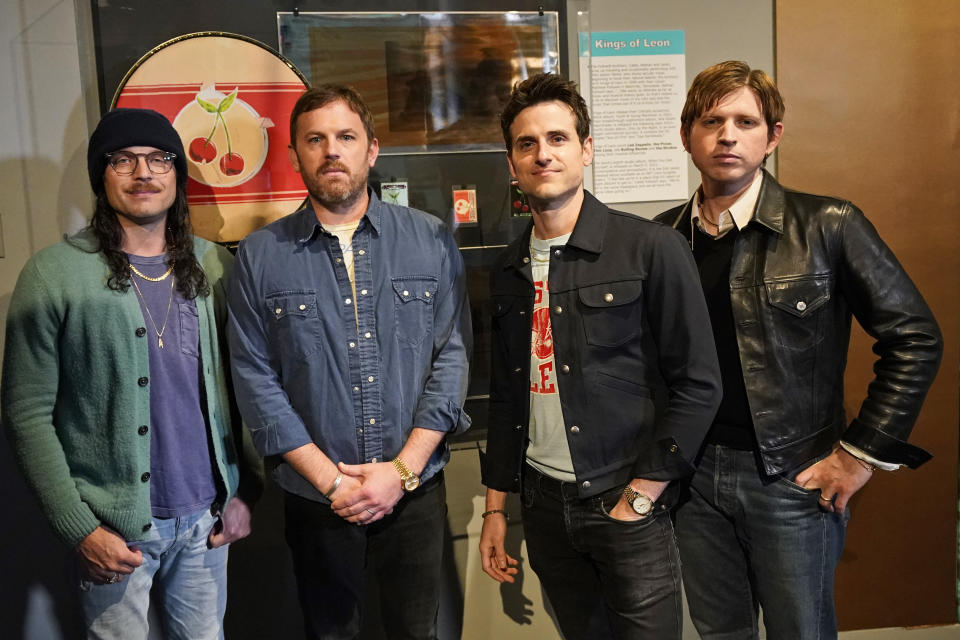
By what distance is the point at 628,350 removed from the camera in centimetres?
167

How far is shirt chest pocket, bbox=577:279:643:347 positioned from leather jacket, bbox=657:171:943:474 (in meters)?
0.32

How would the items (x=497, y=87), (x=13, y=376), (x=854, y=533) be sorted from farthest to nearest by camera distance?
(x=854, y=533) < (x=497, y=87) < (x=13, y=376)

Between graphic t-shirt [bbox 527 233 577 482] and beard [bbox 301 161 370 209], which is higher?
beard [bbox 301 161 370 209]

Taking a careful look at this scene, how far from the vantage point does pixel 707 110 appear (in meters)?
1.84

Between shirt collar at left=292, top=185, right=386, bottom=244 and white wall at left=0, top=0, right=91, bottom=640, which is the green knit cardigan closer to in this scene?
shirt collar at left=292, top=185, right=386, bottom=244

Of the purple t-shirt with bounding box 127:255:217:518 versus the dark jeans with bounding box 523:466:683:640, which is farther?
the purple t-shirt with bounding box 127:255:217:518

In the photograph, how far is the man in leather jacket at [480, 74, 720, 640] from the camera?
1.60 meters

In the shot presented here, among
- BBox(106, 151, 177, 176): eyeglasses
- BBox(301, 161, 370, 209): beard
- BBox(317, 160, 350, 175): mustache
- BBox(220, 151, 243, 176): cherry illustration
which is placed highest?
BBox(220, 151, 243, 176): cherry illustration

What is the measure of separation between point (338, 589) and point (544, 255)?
101cm

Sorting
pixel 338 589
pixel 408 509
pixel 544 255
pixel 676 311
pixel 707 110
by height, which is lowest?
pixel 338 589

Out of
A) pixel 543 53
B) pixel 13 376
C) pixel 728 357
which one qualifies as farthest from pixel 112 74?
pixel 728 357

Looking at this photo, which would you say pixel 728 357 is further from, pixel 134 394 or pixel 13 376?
pixel 13 376

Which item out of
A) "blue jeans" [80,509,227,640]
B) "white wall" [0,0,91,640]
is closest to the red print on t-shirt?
"blue jeans" [80,509,227,640]

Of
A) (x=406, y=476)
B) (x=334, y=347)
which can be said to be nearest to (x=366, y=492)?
(x=406, y=476)
